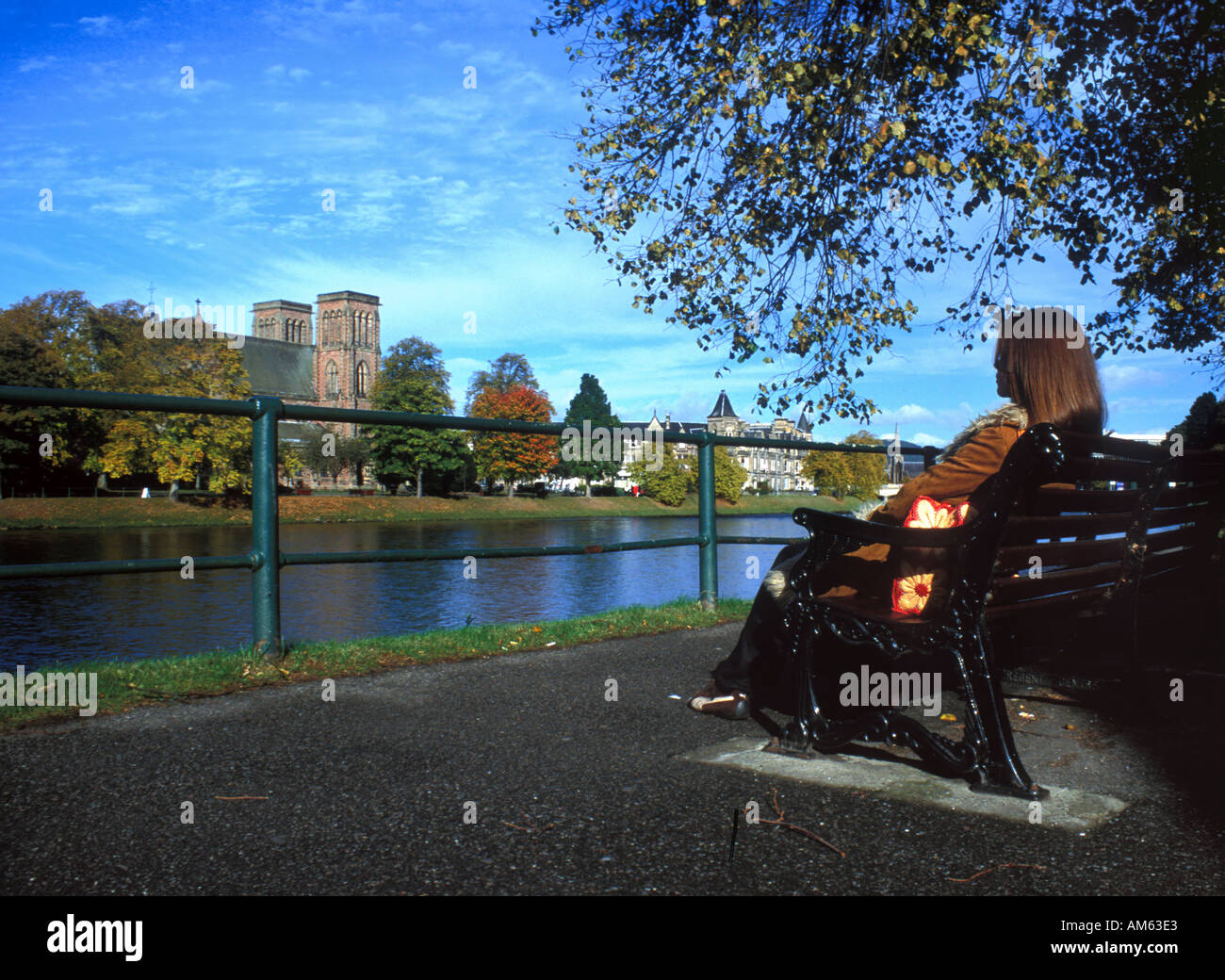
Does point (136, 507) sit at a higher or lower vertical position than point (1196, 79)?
lower

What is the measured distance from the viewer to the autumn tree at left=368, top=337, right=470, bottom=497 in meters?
67.9

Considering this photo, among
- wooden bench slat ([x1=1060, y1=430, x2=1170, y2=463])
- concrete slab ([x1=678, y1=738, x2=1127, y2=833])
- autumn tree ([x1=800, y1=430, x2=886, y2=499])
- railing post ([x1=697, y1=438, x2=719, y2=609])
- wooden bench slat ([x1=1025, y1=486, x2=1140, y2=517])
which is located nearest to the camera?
concrete slab ([x1=678, y1=738, x2=1127, y2=833])

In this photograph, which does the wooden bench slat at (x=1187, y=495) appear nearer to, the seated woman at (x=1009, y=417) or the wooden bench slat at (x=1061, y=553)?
the wooden bench slat at (x=1061, y=553)

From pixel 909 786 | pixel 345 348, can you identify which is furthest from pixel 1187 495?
pixel 345 348

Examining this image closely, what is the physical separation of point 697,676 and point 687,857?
90.5 inches

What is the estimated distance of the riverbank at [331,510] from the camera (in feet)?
135

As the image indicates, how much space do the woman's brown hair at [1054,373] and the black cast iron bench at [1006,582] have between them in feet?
0.54

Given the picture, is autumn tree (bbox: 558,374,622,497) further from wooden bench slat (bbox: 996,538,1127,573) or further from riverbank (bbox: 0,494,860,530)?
wooden bench slat (bbox: 996,538,1127,573)

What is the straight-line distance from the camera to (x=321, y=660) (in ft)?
14.7

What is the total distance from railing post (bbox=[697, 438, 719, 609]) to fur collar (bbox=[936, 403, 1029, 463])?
301cm

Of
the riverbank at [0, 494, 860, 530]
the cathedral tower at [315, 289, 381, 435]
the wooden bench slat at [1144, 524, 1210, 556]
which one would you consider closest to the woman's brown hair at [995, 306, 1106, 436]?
the wooden bench slat at [1144, 524, 1210, 556]

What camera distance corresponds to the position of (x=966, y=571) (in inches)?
109
